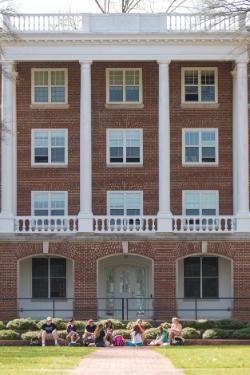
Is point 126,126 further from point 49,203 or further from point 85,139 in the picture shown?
point 49,203

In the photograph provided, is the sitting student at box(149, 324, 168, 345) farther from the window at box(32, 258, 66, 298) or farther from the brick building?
the window at box(32, 258, 66, 298)

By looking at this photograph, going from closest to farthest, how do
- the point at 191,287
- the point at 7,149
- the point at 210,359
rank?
1. the point at 210,359
2. the point at 7,149
3. the point at 191,287

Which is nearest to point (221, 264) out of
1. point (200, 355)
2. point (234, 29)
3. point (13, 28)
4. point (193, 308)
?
point (193, 308)

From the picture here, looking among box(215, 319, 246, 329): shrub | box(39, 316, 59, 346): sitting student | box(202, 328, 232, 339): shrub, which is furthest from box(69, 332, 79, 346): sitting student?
box(215, 319, 246, 329): shrub

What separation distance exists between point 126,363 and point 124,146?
24.2 m

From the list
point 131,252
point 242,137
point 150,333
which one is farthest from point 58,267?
point 150,333

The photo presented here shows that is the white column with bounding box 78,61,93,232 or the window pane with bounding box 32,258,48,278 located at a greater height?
the white column with bounding box 78,61,93,232

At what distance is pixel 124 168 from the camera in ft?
187

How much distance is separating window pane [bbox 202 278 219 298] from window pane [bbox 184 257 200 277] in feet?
1.89

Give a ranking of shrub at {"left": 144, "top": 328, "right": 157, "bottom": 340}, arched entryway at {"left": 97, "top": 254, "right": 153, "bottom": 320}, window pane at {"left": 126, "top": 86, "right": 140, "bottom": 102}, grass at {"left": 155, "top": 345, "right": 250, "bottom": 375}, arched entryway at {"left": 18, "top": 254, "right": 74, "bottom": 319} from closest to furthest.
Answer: grass at {"left": 155, "top": 345, "right": 250, "bottom": 375}
shrub at {"left": 144, "top": 328, "right": 157, "bottom": 340}
arched entryway at {"left": 18, "top": 254, "right": 74, "bottom": 319}
arched entryway at {"left": 97, "top": 254, "right": 153, "bottom": 320}
window pane at {"left": 126, "top": 86, "right": 140, "bottom": 102}

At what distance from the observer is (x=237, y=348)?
4041cm

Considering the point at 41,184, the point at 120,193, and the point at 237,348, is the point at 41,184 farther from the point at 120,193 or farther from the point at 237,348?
the point at 237,348

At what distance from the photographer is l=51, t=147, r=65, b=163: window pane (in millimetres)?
56781

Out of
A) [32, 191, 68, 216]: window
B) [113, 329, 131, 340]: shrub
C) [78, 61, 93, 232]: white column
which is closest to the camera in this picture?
[113, 329, 131, 340]: shrub
